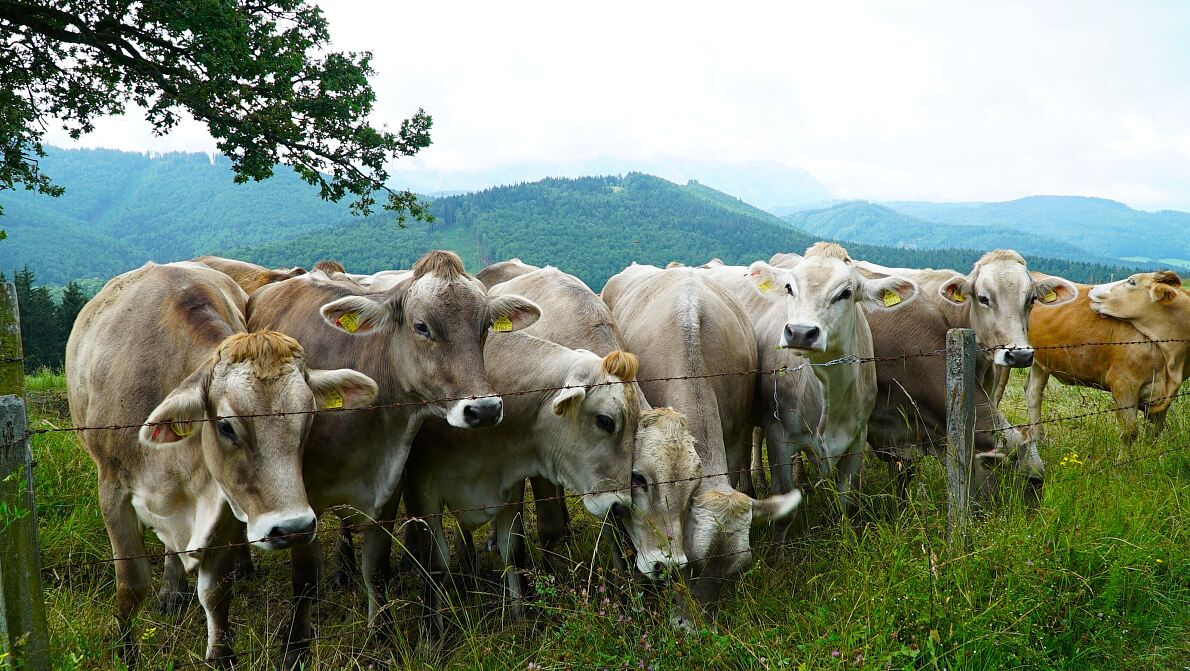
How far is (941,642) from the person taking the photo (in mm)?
3773

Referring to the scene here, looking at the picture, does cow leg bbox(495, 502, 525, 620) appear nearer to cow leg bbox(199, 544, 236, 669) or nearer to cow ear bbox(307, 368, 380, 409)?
cow ear bbox(307, 368, 380, 409)

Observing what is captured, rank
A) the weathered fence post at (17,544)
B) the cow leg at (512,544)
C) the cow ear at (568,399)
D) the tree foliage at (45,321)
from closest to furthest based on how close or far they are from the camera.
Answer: the weathered fence post at (17,544)
the cow ear at (568,399)
the cow leg at (512,544)
the tree foliage at (45,321)

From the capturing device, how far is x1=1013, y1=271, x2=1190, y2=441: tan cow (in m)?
8.27

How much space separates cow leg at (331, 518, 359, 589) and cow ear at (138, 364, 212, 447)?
2315 millimetres

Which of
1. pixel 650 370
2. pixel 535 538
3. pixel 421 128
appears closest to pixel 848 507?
pixel 650 370

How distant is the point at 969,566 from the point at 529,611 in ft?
9.63

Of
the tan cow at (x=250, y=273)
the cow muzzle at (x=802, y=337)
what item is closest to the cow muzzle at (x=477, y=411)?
the cow muzzle at (x=802, y=337)

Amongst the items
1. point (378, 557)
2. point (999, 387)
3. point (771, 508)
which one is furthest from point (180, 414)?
point (999, 387)

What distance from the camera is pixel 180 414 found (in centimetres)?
395

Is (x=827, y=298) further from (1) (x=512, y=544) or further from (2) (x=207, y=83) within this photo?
(2) (x=207, y=83)

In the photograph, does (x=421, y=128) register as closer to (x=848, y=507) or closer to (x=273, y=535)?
(x=848, y=507)

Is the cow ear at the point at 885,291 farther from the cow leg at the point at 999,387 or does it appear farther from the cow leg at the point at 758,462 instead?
the cow leg at the point at 758,462

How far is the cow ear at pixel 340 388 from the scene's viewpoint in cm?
431

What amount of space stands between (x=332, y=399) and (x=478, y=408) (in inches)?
32.4
